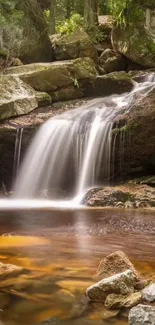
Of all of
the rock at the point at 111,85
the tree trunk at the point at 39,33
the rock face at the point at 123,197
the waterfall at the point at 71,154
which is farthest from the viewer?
the tree trunk at the point at 39,33

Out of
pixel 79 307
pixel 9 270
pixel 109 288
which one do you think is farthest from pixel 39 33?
pixel 79 307

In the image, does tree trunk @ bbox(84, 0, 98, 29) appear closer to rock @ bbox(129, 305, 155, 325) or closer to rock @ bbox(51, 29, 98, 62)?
rock @ bbox(51, 29, 98, 62)

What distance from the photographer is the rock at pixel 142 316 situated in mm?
2398

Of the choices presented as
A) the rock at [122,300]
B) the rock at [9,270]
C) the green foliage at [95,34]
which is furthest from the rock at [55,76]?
the rock at [122,300]

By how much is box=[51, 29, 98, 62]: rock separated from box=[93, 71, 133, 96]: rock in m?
2.48

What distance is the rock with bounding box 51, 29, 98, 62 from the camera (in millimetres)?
16625

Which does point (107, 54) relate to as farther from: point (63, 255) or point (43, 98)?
Result: point (63, 255)

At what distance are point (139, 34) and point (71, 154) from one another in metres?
7.96

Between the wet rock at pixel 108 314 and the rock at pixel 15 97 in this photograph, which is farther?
the rock at pixel 15 97

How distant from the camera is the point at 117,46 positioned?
57.6 feet

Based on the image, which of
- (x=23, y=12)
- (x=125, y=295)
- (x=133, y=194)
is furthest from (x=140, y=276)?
(x=23, y=12)

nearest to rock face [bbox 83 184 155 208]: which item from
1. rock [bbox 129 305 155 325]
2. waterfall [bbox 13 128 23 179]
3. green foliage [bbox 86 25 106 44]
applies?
waterfall [bbox 13 128 23 179]

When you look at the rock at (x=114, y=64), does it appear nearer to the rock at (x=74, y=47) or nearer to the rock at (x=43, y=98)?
the rock at (x=74, y=47)

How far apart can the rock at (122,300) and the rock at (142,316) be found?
42 centimetres
